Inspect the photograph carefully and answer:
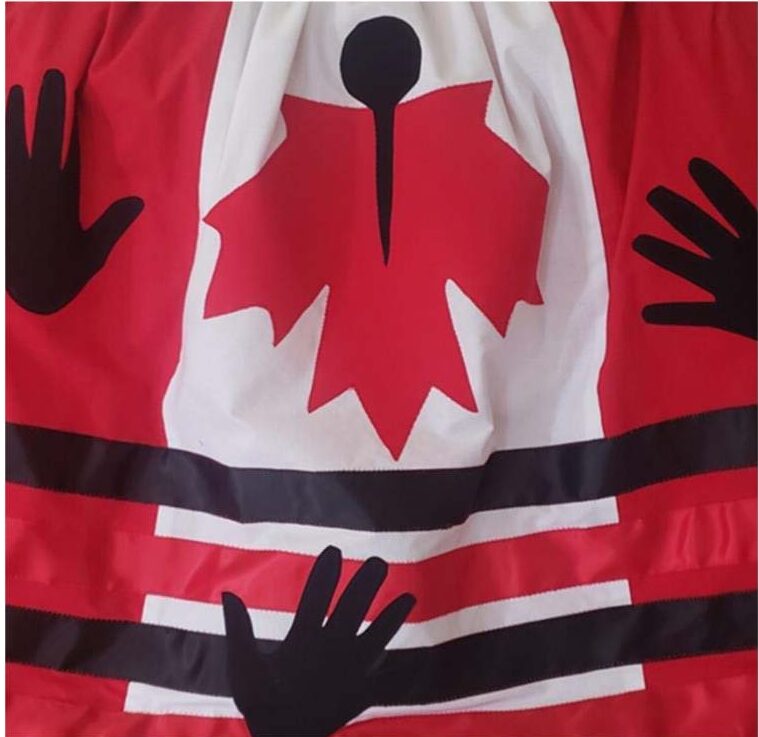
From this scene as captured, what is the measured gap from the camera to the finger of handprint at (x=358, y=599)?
62 centimetres

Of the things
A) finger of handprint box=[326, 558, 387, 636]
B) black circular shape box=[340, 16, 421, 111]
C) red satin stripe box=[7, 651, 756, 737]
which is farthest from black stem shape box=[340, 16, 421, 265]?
red satin stripe box=[7, 651, 756, 737]

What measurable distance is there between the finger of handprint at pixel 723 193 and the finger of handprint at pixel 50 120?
0.46 metres

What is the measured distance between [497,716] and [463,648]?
5cm

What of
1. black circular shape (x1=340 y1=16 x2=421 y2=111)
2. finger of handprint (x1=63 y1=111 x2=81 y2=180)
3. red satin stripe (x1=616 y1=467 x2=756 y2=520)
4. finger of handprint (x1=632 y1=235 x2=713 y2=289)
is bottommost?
red satin stripe (x1=616 y1=467 x2=756 y2=520)

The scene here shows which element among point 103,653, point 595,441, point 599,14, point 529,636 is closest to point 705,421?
point 595,441

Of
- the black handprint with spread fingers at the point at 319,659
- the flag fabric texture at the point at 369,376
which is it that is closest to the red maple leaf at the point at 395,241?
the flag fabric texture at the point at 369,376

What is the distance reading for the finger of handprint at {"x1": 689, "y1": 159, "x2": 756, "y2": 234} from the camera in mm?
671

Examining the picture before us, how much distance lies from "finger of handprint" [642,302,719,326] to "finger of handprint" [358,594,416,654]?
0.89ft

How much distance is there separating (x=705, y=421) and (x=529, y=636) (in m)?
0.21

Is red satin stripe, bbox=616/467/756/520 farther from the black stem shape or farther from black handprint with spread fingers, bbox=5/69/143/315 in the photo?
black handprint with spread fingers, bbox=5/69/143/315

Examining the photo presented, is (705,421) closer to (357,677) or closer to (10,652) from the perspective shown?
(357,677)

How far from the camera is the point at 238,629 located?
24.7 inches

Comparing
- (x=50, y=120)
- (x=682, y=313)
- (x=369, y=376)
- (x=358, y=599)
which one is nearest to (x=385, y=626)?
(x=358, y=599)

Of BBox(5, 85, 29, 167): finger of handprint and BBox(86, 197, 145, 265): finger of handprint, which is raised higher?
BBox(5, 85, 29, 167): finger of handprint
